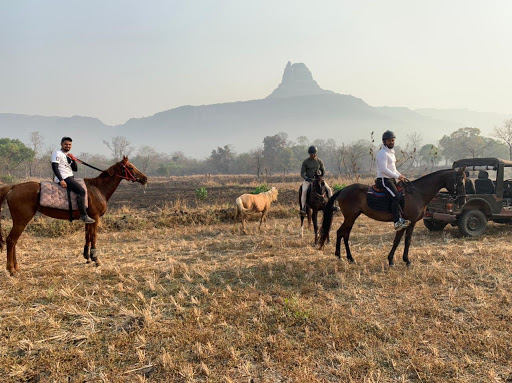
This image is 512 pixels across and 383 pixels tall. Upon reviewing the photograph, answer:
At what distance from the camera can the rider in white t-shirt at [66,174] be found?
6434 millimetres

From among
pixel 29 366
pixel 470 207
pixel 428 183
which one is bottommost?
pixel 29 366

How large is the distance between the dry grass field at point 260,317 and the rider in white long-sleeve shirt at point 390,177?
3.39 feet

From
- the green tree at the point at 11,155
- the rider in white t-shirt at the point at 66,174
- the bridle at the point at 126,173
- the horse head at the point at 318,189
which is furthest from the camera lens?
the green tree at the point at 11,155

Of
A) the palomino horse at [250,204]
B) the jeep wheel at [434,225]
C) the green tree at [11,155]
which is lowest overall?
the jeep wheel at [434,225]

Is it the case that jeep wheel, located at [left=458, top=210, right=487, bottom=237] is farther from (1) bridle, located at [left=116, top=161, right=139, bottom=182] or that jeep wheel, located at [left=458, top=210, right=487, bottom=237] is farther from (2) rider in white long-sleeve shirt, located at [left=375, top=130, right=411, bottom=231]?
(1) bridle, located at [left=116, top=161, right=139, bottom=182]

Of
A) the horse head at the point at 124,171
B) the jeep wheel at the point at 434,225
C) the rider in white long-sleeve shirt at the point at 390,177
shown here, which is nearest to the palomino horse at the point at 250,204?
the horse head at the point at 124,171

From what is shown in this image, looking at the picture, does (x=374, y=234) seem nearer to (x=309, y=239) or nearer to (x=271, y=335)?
(x=309, y=239)

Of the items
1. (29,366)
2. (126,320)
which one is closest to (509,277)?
(126,320)

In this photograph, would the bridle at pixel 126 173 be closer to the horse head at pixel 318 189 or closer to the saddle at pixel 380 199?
the horse head at pixel 318 189

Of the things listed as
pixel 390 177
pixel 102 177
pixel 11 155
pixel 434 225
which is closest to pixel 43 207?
pixel 102 177

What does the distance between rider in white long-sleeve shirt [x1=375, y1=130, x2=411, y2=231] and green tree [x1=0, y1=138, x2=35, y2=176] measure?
59.3m

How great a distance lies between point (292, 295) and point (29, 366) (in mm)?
3554

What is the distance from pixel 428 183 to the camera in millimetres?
6918

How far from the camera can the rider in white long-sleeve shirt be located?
21.0 ft
